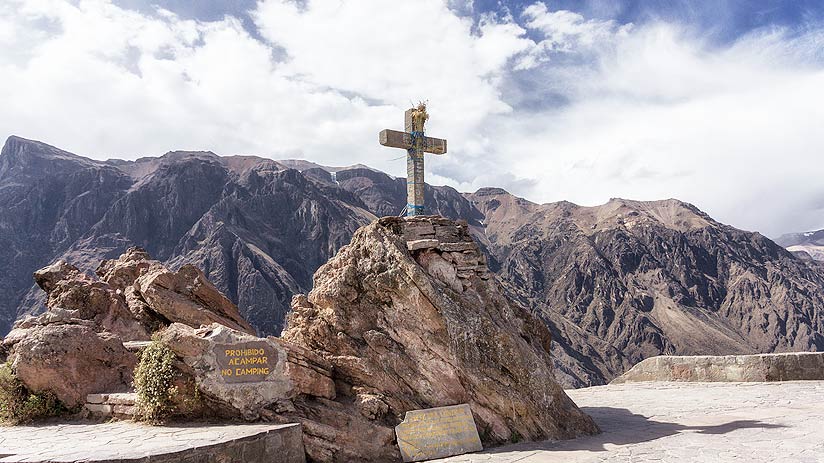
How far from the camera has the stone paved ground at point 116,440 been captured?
6723 millimetres

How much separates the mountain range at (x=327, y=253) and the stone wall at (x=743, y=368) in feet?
208

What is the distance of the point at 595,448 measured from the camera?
8914 millimetres

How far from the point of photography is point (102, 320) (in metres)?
12.3

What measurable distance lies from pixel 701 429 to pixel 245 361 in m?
7.39

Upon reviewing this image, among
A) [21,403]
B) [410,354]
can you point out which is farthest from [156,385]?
[410,354]

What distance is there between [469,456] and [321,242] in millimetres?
95152

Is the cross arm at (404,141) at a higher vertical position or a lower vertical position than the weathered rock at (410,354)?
higher

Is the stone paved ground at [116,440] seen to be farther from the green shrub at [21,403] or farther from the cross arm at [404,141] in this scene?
the cross arm at [404,141]

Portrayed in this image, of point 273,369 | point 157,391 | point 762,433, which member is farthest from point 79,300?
point 762,433

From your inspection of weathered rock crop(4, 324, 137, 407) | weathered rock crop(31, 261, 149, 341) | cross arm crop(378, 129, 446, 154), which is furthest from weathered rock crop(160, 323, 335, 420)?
Answer: cross arm crop(378, 129, 446, 154)

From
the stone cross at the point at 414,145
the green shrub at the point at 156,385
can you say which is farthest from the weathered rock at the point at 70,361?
the stone cross at the point at 414,145

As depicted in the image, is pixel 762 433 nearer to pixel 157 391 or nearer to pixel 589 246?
pixel 157 391

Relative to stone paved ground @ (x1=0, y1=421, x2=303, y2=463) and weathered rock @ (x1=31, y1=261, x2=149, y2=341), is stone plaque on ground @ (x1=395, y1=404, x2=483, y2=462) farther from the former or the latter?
weathered rock @ (x1=31, y1=261, x2=149, y2=341)

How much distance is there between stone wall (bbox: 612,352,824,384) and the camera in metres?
15.1
